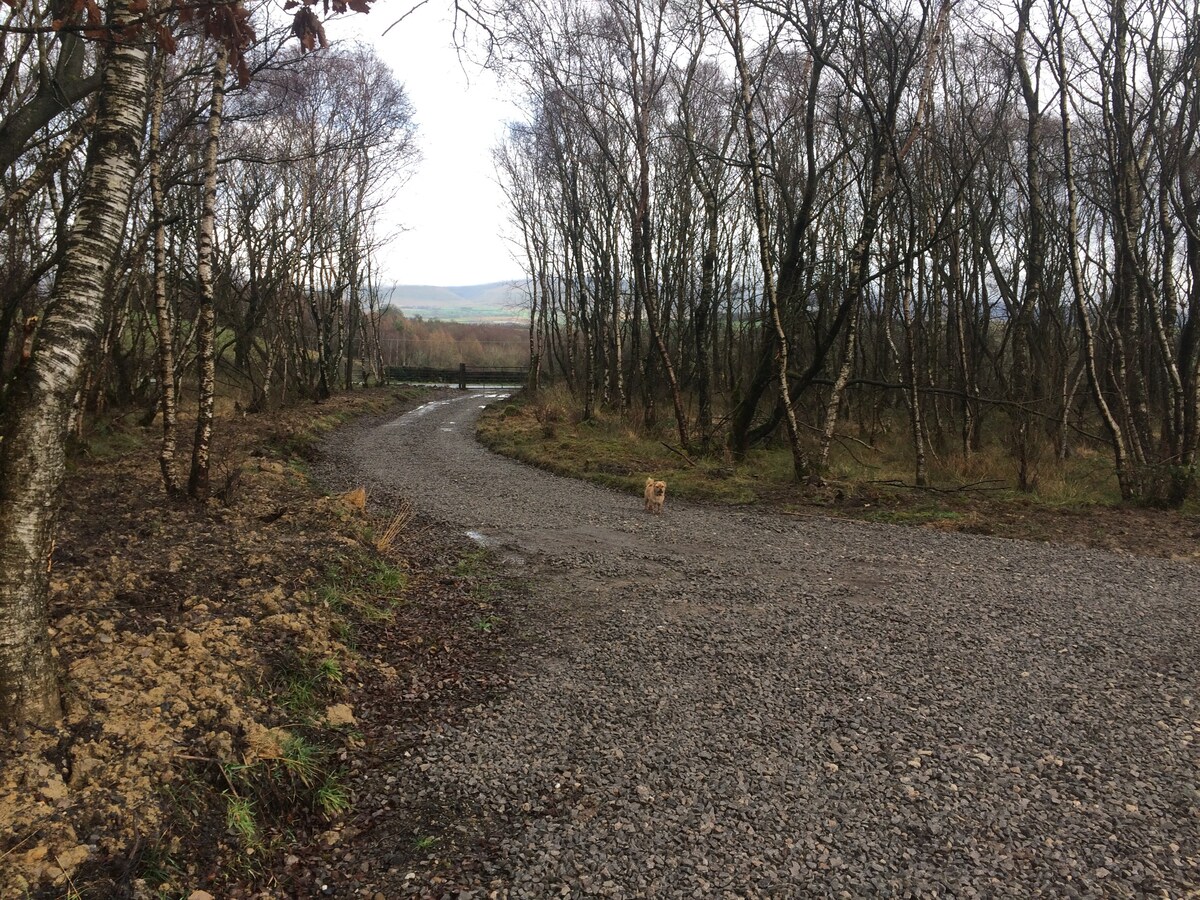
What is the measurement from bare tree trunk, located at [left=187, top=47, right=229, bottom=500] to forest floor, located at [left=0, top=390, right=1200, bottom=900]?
0.43 m

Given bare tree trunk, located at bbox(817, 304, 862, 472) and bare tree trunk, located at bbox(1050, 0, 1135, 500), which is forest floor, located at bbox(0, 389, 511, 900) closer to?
bare tree trunk, located at bbox(817, 304, 862, 472)

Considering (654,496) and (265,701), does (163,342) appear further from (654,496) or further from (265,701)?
(654,496)

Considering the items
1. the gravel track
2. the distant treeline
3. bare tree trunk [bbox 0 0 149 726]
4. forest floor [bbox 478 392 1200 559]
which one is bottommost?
the gravel track

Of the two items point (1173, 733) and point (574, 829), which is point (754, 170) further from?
point (574, 829)

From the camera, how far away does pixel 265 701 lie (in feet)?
11.5

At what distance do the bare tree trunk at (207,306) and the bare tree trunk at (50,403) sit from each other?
4.52m

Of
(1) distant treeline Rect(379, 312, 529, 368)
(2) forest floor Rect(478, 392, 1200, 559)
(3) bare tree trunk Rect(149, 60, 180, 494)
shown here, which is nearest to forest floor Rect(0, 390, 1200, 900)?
(3) bare tree trunk Rect(149, 60, 180, 494)

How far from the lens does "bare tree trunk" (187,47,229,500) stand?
22.9ft

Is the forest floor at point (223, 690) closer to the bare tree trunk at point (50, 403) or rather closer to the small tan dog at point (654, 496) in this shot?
the bare tree trunk at point (50, 403)

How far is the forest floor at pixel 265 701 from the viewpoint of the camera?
2.50 m

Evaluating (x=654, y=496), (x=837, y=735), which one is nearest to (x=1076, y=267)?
(x=654, y=496)

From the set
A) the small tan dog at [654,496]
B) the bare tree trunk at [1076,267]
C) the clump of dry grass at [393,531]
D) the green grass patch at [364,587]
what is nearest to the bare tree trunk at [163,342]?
the clump of dry grass at [393,531]

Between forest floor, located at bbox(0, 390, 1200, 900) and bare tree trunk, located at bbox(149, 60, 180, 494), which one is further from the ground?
bare tree trunk, located at bbox(149, 60, 180, 494)

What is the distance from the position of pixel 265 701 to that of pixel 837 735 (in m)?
2.92
